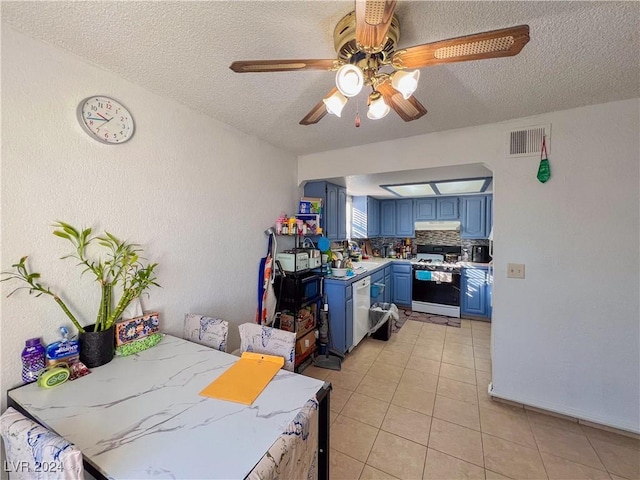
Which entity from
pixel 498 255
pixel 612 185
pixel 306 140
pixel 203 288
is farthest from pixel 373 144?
pixel 203 288

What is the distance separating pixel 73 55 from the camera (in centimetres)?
126

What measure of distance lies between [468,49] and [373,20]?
1.19 ft

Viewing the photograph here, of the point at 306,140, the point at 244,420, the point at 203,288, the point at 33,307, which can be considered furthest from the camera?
the point at 306,140

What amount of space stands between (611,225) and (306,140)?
2.39m

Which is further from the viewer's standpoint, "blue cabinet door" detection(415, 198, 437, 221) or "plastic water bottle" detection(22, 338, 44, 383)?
"blue cabinet door" detection(415, 198, 437, 221)

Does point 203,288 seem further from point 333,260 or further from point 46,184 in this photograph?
point 333,260

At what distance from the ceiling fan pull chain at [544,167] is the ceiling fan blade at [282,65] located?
181 cm

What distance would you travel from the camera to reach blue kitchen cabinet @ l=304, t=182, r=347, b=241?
2990 mm

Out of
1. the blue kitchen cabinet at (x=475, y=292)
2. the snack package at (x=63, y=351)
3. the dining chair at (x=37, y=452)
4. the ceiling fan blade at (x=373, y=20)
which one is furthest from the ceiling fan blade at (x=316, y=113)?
the blue kitchen cabinet at (x=475, y=292)

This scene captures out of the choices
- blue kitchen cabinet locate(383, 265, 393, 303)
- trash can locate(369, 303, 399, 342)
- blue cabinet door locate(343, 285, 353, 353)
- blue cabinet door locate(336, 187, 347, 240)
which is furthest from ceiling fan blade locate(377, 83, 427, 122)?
blue kitchen cabinet locate(383, 265, 393, 303)

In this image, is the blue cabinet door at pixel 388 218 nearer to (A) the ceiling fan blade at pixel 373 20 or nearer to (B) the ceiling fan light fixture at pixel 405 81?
(B) the ceiling fan light fixture at pixel 405 81

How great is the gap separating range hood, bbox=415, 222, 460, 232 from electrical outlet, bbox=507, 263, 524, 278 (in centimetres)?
235

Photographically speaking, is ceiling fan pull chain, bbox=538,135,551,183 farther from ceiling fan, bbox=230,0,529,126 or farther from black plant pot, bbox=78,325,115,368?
black plant pot, bbox=78,325,115,368

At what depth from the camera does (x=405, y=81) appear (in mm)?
949
